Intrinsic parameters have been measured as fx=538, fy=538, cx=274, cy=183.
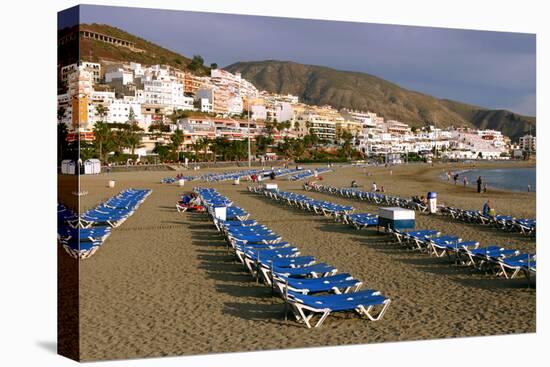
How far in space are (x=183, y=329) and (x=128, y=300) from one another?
1358 mm

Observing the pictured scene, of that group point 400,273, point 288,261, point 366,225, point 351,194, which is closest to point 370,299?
point 288,261

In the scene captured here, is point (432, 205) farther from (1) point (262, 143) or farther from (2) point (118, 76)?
(2) point (118, 76)

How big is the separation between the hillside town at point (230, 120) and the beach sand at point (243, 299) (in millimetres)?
32225

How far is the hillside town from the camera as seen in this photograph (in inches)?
2442

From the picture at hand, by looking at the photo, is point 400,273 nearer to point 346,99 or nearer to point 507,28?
point 507,28

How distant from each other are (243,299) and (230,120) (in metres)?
71.9

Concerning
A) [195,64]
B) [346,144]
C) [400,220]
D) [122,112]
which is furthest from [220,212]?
[195,64]

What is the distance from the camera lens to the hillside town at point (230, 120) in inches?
2442

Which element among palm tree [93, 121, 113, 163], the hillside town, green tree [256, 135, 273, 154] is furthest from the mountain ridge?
palm tree [93, 121, 113, 163]

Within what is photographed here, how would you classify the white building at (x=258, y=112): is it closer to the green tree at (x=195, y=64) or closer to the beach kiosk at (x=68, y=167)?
the green tree at (x=195, y=64)

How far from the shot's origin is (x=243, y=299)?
7.45 m

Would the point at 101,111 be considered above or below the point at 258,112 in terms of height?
below
